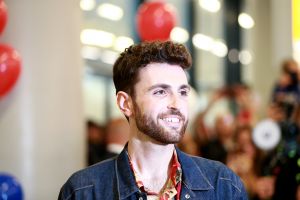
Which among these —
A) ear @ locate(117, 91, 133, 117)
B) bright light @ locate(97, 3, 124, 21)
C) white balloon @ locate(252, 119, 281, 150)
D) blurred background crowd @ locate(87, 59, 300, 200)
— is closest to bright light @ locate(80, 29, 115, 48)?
bright light @ locate(97, 3, 124, 21)

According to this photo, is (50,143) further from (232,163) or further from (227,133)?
(227,133)

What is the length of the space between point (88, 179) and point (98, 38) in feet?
18.4

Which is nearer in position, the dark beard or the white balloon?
the dark beard

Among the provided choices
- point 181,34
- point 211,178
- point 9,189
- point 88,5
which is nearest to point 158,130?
point 211,178

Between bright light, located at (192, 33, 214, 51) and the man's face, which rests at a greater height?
bright light, located at (192, 33, 214, 51)

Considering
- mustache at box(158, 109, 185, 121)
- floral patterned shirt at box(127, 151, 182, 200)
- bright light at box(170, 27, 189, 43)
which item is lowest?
floral patterned shirt at box(127, 151, 182, 200)

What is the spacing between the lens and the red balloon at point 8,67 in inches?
132

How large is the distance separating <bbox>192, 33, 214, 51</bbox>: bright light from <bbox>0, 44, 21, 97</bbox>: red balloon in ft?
18.4

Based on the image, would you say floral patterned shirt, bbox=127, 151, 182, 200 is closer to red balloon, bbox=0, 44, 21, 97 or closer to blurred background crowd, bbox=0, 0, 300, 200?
blurred background crowd, bbox=0, 0, 300, 200

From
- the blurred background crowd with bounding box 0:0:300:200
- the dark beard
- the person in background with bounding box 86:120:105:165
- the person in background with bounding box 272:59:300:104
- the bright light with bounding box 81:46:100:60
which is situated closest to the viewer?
the dark beard

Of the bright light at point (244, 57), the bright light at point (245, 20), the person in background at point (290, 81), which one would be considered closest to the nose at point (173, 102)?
the person in background at point (290, 81)

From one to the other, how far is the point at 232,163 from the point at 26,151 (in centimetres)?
188

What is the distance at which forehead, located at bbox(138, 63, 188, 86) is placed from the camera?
198 cm

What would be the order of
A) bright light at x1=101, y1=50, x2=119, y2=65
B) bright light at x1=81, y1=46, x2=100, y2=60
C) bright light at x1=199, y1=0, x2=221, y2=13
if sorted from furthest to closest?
bright light at x1=199, y1=0, x2=221, y2=13 → bright light at x1=101, y1=50, x2=119, y2=65 → bright light at x1=81, y1=46, x2=100, y2=60
